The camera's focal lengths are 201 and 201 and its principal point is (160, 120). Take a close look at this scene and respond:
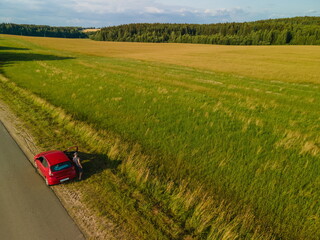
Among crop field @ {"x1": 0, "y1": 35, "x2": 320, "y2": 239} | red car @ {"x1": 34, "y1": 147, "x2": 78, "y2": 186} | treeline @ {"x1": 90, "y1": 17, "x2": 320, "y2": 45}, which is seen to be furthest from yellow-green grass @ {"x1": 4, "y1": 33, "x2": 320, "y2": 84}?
treeline @ {"x1": 90, "y1": 17, "x2": 320, "y2": 45}

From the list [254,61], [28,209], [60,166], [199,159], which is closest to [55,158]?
[60,166]

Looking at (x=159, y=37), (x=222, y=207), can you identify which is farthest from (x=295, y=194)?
(x=159, y=37)

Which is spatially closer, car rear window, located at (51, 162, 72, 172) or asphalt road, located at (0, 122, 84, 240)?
asphalt road, located at (0, 122, 84, 240)

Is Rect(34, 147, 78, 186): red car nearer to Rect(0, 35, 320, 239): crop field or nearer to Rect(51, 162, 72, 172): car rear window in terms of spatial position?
Rect(51, 162, 72, 172): car rear window

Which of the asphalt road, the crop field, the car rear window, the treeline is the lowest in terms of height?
the asphalt road

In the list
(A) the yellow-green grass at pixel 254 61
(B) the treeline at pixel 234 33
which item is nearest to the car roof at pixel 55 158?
(A) the yellow-green grass at pixel 254 61

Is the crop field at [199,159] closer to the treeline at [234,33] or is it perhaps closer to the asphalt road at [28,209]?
the asphalt road at [28,209]
